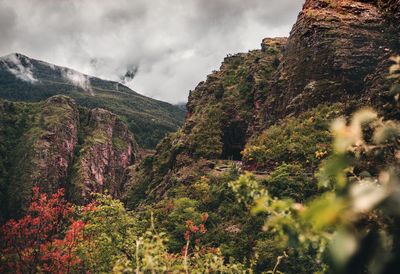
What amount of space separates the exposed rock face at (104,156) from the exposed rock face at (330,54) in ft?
188

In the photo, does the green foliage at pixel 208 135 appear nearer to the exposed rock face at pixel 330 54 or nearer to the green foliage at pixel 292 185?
the exposed rock face at pixel 330 54

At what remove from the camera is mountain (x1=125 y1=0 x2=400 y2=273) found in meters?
25.2

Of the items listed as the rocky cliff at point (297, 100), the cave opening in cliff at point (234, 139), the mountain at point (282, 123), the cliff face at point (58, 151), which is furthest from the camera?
the cliff face at point (58, 151)

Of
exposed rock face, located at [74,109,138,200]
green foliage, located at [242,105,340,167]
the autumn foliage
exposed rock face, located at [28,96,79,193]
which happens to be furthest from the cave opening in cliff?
exposed rock face, located at [28,96,79,193]

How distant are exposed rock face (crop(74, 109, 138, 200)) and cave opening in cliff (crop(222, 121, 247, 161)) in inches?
1735

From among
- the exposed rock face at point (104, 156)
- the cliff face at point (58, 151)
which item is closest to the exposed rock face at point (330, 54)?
the cliff face at point (58, 151)

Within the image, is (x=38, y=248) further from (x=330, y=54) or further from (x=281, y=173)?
(x=330, y=54)

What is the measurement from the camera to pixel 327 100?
117 feet

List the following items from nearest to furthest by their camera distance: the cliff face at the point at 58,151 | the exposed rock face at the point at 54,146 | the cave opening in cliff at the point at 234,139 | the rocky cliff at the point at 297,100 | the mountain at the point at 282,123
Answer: the mountain at the point at 282,123 < the rocky cliff at the point at 297,100 < the cave opening in cliff at the point at 234,139 < the cliff face at the point at 58,151 < the exposed rock face at the point at 54,146

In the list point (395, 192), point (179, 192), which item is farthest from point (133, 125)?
point (395, 192)

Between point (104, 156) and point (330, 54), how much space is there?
81717 millimetres

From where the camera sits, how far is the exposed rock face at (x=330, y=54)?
3488 centimetres

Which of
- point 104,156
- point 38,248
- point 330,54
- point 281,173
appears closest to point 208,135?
point 330,54

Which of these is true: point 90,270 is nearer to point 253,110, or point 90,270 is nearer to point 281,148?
point 281,148
